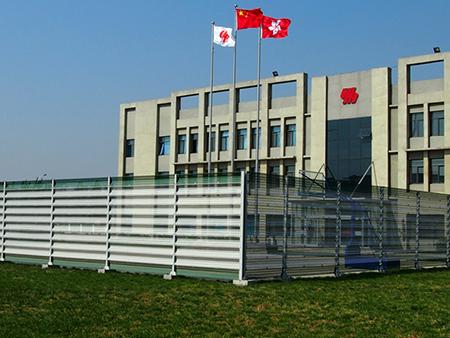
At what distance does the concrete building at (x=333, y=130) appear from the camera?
46.8 metres

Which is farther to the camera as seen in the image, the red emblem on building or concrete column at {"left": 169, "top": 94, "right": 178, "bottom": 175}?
concrete column at {"left": 169, "top": 94, "right": 178, "bottom": 175}

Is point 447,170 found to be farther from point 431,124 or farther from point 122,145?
point 122,145

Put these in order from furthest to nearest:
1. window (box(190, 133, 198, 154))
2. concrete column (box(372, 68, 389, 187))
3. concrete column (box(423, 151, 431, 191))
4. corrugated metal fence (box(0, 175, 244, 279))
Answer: window (box(190, 133, 198, 154)), concrete column (box(372, 68, 389, 187)), concrete column (box(423, 151, 431, 191)), corrugated metal fence (box(0, 175, 244, 279))

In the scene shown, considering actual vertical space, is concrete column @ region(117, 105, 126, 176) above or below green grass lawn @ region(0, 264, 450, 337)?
above

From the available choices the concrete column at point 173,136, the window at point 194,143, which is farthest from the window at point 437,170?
the concrete column at point 173,136

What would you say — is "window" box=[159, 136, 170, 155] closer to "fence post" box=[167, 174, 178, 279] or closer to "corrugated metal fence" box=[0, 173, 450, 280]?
"corrugated metal fence" box=[0, 173, 450, 280]

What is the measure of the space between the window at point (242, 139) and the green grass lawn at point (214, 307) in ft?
134

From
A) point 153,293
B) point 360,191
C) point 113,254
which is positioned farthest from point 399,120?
point 153,293

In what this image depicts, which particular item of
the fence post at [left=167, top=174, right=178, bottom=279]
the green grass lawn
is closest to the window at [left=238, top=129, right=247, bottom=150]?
the fence post at [left=167, top=174, right=178, bottom=279]

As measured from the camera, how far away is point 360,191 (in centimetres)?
2034

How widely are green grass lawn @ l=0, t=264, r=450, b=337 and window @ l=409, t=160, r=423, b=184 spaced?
31993 millimetres

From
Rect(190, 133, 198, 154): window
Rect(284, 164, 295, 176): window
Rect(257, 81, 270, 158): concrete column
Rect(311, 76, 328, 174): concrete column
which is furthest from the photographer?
Rect(190, 133, 198, 154): window

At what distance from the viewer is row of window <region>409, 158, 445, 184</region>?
46.4 meters

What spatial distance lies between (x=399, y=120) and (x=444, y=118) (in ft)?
10.8
